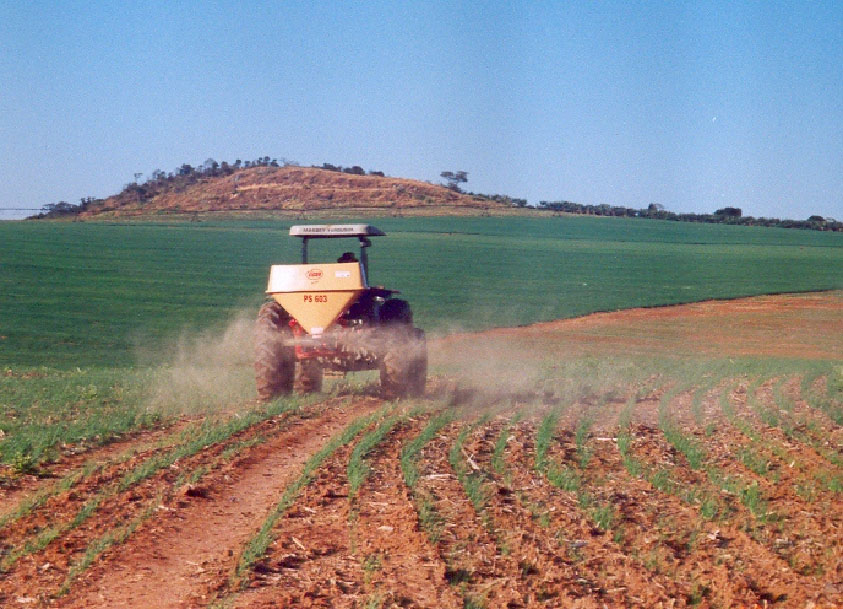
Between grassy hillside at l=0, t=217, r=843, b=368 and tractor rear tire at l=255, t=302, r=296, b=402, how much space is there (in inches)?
467

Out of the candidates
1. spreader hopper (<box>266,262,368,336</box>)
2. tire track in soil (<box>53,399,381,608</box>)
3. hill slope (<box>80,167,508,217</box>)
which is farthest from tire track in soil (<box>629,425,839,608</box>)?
hill slope (<box>80,167,508,217</box>)

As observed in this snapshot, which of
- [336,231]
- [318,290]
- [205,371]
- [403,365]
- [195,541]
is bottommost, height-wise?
[205,371]

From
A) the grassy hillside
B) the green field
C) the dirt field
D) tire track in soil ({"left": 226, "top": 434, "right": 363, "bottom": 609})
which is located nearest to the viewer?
tire track in soil ({"left": 226, "top": 434, "right": 363, "bottom": 609})

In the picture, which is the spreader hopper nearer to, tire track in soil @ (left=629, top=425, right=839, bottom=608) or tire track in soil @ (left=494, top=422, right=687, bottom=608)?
tire track in soil @ (left=629, top=425, right=839, bottom=608)

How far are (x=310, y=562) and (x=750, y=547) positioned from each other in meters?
3.32

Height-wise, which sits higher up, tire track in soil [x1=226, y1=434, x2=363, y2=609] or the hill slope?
the hill slope

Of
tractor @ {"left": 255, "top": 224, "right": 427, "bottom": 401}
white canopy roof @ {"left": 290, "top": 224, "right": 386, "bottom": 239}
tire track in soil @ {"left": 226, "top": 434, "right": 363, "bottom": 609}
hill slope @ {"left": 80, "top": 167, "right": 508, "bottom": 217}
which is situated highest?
hill slope @ {"left": 80, "top": 167, "right": 508, "bottom": 217}

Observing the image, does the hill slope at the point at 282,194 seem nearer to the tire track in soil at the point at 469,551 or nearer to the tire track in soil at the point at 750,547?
the tire track in soil at the point at 750,547

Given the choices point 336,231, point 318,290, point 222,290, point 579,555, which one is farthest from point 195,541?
point 222,290

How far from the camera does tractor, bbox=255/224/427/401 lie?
14.7 metres

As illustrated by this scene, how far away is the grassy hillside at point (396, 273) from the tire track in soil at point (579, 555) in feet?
62.1

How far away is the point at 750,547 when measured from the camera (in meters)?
7.52

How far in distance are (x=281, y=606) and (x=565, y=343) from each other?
75.4 feet

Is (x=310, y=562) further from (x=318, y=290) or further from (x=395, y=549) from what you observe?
(x=318, y=290)
